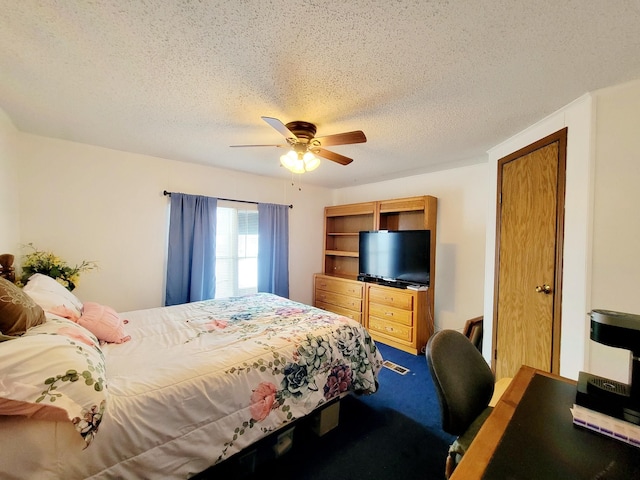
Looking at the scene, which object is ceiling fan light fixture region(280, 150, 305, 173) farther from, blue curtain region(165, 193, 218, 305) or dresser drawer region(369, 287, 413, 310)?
dresser drawer region(369, 287, 413, 310)

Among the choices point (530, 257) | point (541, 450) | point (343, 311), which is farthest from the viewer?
point (343, 311)

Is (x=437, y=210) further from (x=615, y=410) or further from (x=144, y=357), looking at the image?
(x=144, y=357)

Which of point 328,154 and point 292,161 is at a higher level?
point 328,154

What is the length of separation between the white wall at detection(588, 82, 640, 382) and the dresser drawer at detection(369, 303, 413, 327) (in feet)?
6.02

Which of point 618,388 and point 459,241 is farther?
point 459,241

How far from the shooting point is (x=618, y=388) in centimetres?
102

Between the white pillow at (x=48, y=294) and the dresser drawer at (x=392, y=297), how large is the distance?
10.3 ft

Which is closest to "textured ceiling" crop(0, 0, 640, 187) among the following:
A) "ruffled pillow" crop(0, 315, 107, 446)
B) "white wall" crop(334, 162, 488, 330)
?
"white wall" crop(334, 162, 488, 330)

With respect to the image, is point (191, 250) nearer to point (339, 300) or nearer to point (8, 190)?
point (8, 190)

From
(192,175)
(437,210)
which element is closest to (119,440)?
(192,175)

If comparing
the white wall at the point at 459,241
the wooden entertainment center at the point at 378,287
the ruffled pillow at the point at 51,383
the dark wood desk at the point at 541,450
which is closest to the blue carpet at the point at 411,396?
the wooden entertainment center at the point at 378,287

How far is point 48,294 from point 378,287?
10.8 ft

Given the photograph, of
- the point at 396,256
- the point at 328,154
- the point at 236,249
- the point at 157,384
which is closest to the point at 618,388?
the point at 157,384

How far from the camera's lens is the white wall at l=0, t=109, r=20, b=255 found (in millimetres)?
2037
